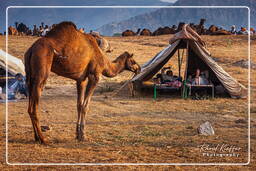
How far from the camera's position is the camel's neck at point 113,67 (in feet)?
18.7

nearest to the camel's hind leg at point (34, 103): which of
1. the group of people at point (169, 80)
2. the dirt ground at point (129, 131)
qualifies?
the dirt ground at point (129, 131)

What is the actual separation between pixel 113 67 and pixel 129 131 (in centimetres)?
131

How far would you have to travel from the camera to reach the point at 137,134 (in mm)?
5992

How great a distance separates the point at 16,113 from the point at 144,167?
4951 mm

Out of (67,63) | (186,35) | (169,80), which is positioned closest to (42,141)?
(67,63)

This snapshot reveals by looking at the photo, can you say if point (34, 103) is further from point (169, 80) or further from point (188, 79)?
point (188, 79)

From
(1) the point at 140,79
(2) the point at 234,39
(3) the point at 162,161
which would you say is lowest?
(3) the point at 162,161

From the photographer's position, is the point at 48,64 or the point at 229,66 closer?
the point at 48,64

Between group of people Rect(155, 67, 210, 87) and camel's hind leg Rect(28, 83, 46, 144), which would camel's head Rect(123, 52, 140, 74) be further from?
group of people Rect(155, 67, 210, 87)

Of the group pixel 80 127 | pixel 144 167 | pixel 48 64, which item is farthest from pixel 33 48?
pixel 144 167

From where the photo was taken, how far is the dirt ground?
14.6 ft

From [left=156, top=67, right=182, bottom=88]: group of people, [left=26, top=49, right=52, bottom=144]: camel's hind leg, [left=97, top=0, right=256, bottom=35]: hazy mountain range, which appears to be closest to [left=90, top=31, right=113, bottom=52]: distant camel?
[left=97, top=0, right=256, bottom=35]: hazy mountain range

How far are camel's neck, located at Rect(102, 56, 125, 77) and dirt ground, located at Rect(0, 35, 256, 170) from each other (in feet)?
3.64

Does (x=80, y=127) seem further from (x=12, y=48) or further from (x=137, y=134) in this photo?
(x=12, y=48)
